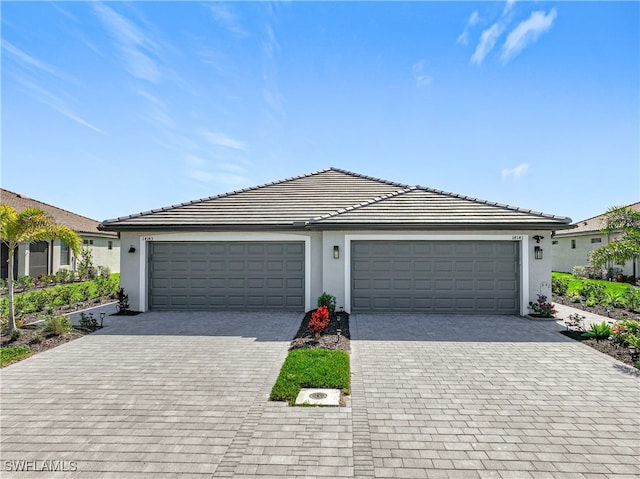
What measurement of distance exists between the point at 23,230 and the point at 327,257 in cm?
877

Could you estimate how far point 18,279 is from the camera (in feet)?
53.5

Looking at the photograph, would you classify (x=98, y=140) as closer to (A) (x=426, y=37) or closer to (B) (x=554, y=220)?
(A) (x=426, y=37)

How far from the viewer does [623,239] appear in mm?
9359

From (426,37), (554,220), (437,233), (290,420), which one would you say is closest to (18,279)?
(290,420)

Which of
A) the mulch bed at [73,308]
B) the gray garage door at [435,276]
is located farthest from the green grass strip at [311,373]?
the mulch bed at [73,308]

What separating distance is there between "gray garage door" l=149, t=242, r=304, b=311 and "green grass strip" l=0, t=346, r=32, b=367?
4.16 meters

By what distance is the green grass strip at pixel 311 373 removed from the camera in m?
5.02

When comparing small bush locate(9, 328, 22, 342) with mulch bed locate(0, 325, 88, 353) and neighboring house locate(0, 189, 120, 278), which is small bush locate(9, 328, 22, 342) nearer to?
mulch bed locate(0, 325, 88, 353)

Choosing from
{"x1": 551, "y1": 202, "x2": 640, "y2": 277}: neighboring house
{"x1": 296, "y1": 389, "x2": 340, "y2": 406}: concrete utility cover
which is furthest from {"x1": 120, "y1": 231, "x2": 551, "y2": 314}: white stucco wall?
{"x1": 551, "y1": 202, "x2": 640, "y2": 277}: neighboring house

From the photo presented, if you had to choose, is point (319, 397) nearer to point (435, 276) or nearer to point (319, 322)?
point (319, 322)

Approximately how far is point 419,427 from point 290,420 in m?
1.73

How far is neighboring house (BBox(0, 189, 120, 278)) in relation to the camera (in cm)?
1695

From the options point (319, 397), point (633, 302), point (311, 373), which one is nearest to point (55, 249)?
point (311, 373)

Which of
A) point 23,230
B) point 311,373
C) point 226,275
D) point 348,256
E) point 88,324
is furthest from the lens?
point 226,275
